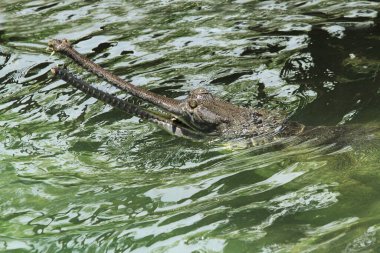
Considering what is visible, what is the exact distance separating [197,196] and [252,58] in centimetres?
318

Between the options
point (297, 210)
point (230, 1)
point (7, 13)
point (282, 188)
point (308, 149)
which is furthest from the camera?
point (7, 13)

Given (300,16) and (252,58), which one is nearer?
(252,58)

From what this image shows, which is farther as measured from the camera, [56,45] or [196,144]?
[196,144]

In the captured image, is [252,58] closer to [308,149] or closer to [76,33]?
[308,149]

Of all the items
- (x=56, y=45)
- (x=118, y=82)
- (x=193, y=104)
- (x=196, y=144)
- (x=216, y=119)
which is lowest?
(x=196, y=144)

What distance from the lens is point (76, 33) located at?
8.55m

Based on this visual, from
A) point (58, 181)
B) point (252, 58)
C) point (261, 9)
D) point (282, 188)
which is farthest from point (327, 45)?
point (58, 181)

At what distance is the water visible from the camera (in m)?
3.63

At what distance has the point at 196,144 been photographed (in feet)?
16.9

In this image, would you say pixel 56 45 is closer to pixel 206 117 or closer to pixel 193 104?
pixel 193 104

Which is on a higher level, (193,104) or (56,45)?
(56,45)

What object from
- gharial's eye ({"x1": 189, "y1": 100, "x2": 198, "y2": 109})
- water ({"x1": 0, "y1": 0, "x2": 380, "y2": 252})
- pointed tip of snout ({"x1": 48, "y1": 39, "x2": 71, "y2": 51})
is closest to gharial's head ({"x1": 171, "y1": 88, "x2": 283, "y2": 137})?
gharial's eye ({"x1": 189, "y1": 100, "x2": 198, "y2": 109})

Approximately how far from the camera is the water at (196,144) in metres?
3.63

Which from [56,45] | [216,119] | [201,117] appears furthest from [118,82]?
[216,119]
